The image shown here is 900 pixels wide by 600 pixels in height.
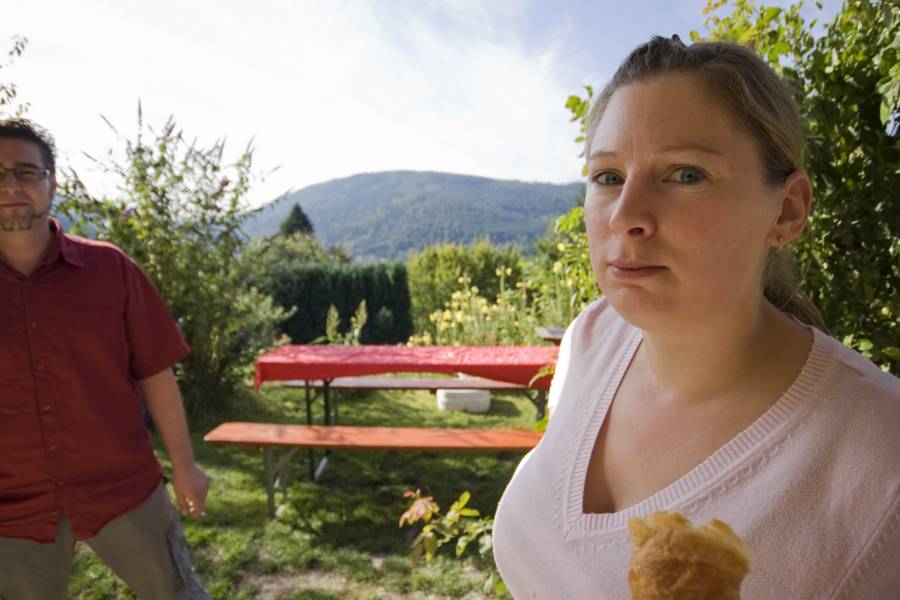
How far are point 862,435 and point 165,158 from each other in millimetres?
7369

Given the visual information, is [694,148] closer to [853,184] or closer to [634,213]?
[634,213]

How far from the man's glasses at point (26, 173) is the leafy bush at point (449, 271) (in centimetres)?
1241

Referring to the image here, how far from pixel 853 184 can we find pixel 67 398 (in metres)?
2.69

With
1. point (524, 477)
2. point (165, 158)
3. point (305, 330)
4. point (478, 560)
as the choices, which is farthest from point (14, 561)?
point (305, 330)

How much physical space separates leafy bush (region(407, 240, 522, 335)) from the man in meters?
12.3

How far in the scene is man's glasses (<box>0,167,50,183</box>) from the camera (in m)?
2.12

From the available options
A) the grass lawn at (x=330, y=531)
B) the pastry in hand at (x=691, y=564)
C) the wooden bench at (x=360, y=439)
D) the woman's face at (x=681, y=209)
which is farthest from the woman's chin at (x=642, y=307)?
the wooden bench at (x=360, y=439)

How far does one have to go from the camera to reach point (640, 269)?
905 millimetres

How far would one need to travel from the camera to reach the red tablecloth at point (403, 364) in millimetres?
5133

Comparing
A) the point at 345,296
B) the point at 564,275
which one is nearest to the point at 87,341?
the point at 564,275

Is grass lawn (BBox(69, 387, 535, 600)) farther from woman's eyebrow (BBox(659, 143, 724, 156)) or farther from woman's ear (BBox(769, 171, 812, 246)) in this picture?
woman's eyebrow (BBox(659, 143, 724, 156))

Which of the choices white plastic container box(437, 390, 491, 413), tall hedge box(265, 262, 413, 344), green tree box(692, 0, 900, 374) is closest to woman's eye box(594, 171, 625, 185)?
green tree box(692, 0, 900, 374)

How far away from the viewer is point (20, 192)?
2.14m

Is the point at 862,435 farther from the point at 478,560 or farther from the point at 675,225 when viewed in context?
the point at 478,560
